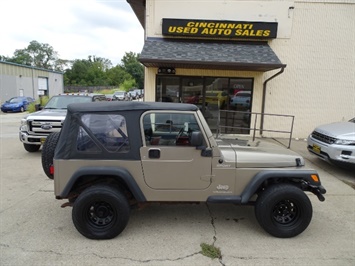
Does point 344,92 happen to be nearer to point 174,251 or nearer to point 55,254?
point 174,251

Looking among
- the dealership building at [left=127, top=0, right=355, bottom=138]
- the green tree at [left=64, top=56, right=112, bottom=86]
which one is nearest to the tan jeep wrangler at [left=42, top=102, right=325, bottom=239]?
the dealership building at [left=127, top=0, right=355, bottom=138]

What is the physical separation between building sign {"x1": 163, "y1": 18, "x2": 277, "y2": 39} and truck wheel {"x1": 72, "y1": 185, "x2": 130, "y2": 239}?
313 inches

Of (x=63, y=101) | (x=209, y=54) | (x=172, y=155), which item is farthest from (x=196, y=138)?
(x=63, y=101)

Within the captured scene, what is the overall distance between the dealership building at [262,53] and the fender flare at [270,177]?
627 centimetres

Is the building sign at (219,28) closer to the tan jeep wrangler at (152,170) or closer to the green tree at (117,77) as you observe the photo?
the tan jeep wrangler at (152,170)

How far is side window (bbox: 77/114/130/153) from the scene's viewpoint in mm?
3305

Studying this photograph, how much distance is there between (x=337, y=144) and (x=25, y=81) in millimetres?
37056

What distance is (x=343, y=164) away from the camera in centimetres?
584

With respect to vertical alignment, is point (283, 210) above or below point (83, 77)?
below

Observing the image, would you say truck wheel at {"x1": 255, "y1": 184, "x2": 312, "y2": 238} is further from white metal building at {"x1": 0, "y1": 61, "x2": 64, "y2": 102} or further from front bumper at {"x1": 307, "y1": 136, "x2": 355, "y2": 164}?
white metal building at {"x1": 0, "y1": 61, "x2": 64, "y2": 102}

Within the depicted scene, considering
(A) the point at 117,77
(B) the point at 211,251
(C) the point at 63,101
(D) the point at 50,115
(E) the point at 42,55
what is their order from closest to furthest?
(B) the point at 211,251, (D) the point at 50,115, (C) the point at 63,101, (A) the point at 117,77, (E) the point at 42,55

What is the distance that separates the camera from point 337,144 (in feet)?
19.3

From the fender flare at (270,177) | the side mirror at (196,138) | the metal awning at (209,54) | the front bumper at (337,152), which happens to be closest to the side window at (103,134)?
the side mirror at (196,138)

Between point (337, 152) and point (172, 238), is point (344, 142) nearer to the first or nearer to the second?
point (337, 152)
